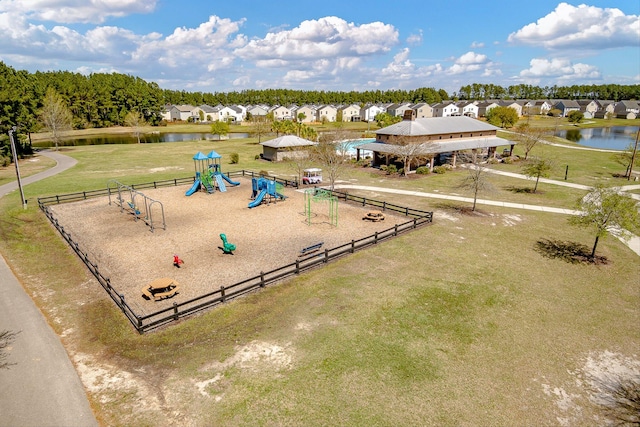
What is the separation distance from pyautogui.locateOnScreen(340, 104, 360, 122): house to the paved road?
129 m

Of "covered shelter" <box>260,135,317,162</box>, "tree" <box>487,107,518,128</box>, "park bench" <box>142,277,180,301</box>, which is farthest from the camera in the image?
Result: "tree" <box>487,107,518,128</box>

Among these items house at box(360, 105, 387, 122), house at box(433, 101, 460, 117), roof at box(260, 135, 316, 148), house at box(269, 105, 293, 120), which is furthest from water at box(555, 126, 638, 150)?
house at box(269, 105, 293, 120)

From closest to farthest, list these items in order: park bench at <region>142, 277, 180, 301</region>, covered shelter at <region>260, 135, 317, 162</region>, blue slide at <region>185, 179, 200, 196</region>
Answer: park bench at <region>142, 277, 180, 301</region>, blue slide at <region>185, 179, 200, 196</region>, covered shelter at <region>260, 135, 317, 162</region>

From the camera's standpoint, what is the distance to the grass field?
1027 centimetres

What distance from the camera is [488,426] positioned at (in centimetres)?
973

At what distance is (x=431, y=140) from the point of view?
48.0m

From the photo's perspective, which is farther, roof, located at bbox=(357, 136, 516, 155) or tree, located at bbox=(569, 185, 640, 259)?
roof, located at bbox=(357, 136, 516, 155)

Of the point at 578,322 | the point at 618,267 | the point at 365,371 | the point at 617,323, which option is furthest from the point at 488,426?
the point at 618,267

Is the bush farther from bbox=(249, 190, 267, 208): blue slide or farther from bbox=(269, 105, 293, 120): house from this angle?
bbox=(269, 105, 293, 120): house

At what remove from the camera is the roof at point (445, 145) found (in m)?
44.6

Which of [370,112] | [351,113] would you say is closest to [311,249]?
[370,112]

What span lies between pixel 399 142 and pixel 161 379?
132 ft

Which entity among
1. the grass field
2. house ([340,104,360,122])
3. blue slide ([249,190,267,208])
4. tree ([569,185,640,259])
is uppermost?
house ([340,104,360,122])

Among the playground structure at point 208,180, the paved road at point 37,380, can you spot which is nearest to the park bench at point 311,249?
the paved road at point 37,380
